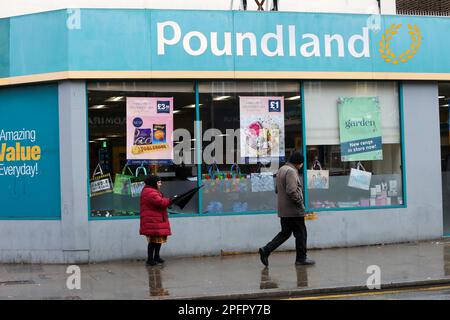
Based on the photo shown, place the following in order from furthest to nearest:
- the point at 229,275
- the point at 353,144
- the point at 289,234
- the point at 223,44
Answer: the point at 353,144 → the point at 223,44 → the point at 289,234 → the point at 229,275

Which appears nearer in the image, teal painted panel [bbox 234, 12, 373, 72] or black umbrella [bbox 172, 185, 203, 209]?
black umbrella [bbox 172, 185, 203, 209]

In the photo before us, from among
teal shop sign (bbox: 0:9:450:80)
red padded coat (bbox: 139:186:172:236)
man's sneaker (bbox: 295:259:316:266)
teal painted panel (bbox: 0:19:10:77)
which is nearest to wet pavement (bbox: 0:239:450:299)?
man's sneaker (bbox: 295:259:316:266)

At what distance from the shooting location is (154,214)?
1170cm

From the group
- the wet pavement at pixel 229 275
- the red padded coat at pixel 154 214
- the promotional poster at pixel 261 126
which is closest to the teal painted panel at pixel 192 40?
the promotional poster at pixel 261 126

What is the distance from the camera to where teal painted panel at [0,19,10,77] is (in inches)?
503

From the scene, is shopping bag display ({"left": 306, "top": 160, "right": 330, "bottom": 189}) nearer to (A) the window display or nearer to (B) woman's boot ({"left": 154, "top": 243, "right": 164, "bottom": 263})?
(A) the window display

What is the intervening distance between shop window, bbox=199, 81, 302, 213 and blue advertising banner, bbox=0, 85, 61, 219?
278 centimetres

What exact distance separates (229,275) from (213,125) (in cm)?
352

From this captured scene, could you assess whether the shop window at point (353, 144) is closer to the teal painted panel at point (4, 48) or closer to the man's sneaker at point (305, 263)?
the man's sneaker at point (305, 263)

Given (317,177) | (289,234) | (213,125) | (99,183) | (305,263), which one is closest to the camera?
(289,234)

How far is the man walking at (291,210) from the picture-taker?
1114 centimetres

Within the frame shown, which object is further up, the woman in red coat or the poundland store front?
the poundland store front

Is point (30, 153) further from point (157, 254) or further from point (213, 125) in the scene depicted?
point (213, 125)

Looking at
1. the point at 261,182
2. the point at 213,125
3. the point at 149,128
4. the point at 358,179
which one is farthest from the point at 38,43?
the point at 358,179
